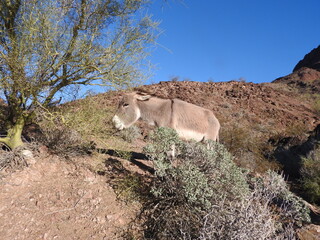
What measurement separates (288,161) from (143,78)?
25.4ft

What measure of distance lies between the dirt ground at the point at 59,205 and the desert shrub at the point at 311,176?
19.6 feet

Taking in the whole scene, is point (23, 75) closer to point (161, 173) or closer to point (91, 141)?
point (91, 141)

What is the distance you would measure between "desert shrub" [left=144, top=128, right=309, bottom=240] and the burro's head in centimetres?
159

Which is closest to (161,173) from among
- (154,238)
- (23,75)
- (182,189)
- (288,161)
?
(182,189)

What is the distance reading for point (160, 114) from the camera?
5781 millimetres

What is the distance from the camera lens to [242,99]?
21.1m

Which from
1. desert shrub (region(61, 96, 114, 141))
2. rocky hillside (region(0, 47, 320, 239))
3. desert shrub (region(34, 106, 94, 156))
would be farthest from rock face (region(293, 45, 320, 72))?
desert shrub (region(34, 106, 94, 156))

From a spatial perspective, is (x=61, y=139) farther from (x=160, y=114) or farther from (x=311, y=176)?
(x=311, y=176)

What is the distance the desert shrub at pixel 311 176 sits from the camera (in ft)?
22.4

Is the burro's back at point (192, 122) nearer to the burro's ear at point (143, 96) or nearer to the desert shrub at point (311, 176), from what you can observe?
the burro's ear at point (143, 96)

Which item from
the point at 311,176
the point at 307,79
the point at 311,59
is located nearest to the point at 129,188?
the point at 311,176

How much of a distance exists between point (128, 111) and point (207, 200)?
3.37 m

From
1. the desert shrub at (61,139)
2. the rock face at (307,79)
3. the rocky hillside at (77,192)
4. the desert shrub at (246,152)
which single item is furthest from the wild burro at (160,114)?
the rock face at (307,79)

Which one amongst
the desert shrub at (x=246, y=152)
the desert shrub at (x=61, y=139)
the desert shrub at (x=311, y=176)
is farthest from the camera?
the desert shrub at (x=246, y=152)
